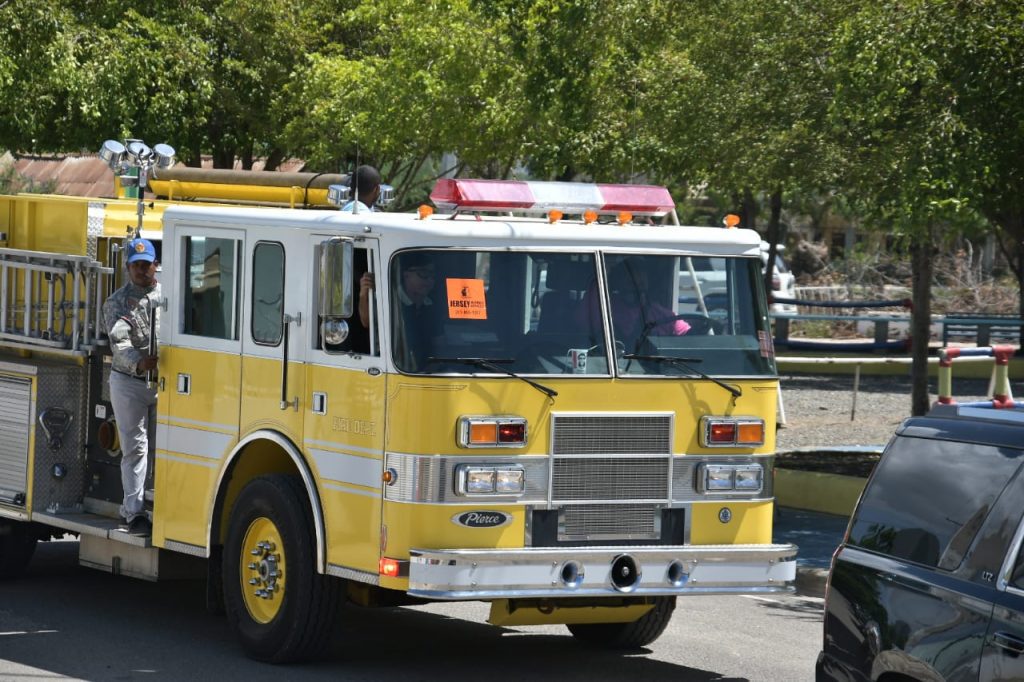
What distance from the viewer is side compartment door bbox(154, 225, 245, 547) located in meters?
8.88

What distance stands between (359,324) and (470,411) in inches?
30.0

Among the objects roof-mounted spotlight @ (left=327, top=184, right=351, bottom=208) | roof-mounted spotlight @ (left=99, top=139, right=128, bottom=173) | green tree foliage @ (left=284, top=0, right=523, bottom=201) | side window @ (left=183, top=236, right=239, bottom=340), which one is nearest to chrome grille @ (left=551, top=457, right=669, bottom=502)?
side window @ (left=183, top=236, right=239, bottom=340)

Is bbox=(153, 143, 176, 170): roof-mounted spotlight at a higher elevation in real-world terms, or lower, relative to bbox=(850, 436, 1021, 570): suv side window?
higher

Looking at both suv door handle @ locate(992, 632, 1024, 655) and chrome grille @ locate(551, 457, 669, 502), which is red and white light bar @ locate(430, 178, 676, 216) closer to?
chrome grille @ locate(551, 457, 669, 502)

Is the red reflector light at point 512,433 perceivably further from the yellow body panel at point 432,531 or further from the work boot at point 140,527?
the work boot at point 140,527

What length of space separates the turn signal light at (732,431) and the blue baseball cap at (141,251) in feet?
11.1

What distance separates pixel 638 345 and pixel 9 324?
4.39 m

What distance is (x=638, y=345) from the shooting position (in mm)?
8352

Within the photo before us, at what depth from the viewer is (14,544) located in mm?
10828

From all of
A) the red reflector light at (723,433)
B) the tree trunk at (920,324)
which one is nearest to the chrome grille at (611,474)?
the red reflector light at (723,433)

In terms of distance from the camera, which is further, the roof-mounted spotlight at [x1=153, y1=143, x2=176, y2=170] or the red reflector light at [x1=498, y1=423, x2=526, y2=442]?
the roof-mounted spotlight at [x1=153, y1=143, x2=176, y2=170]

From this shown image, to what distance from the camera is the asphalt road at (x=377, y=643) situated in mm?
8555

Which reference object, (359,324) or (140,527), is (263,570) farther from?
(359,324)

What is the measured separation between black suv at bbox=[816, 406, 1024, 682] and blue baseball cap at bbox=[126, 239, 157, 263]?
16.0 ft
